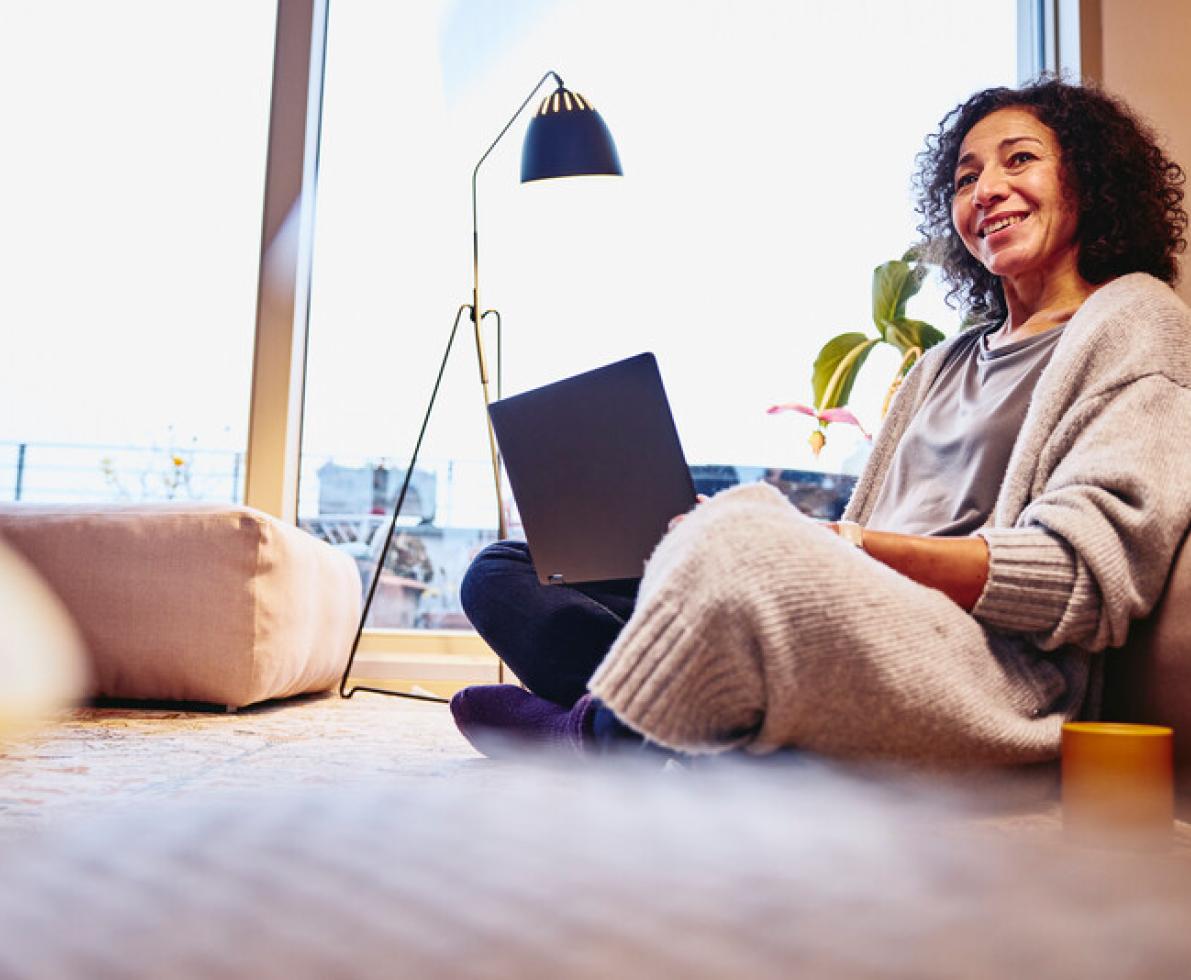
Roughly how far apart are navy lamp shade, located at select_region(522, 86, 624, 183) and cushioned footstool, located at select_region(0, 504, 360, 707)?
1010 mm

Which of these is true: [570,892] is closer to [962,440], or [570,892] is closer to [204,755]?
[962,440]

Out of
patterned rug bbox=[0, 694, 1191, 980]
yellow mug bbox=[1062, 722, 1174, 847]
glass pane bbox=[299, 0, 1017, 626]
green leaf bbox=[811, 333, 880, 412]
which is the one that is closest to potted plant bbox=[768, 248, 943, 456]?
green leaf bbox=[811, 333, 880, 412]

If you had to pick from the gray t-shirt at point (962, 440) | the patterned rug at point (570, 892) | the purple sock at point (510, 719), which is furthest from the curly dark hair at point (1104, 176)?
the patterned rug at point (570, 892)

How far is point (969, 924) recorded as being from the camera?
0.39 feet

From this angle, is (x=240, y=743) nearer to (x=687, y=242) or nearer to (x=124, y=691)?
(x=124, y=691)

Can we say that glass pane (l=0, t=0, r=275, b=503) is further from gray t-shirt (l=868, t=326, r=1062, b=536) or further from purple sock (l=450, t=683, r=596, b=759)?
gray t-shirt (l=868, t=326, r=1062, b=536)

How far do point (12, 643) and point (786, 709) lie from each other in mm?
1577

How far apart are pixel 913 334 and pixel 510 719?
1650 millimetres

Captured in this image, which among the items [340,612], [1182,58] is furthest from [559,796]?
[1182,58]

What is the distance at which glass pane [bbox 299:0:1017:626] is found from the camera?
3.06 metres

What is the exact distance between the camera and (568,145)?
2.56 meters

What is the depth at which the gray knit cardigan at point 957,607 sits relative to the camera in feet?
2.99

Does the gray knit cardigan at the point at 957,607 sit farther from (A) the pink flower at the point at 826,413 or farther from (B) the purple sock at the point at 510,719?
(A) the pink flower at the point at 826,413

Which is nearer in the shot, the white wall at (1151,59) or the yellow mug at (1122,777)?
the yellow mug at (1122,777)
